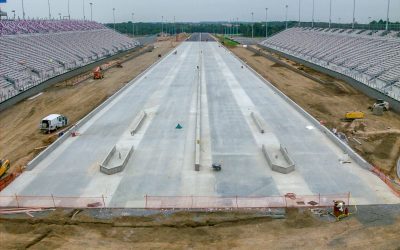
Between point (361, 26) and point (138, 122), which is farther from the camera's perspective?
point (361, 26)

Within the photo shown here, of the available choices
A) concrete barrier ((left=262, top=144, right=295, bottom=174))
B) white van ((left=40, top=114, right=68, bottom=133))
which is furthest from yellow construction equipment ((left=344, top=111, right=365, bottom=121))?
white van ((left=40, top=114, right=68, bottom=133))

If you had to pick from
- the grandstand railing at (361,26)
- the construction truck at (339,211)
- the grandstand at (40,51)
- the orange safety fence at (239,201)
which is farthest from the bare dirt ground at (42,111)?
the grandstand railing at (361,26)

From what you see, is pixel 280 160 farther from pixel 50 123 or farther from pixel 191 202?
pixel 50 123

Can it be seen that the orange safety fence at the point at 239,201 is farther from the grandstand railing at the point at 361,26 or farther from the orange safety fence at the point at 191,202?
the grandstand railing at the point at 361,26

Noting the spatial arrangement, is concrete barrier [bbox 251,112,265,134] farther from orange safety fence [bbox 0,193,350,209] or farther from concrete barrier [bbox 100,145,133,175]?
orange safety fence [bbox 0,193,350,209]

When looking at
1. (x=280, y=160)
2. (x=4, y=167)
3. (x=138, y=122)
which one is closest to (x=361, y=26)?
(x=138, y=122)

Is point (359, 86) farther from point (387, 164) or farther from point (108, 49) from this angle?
point (108, 49)
